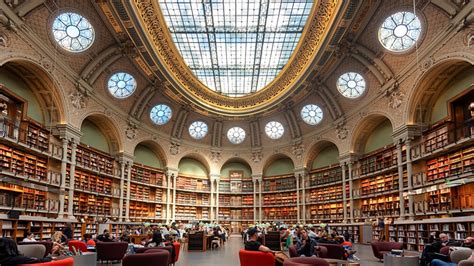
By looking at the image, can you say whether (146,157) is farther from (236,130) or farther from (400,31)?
(400,31)

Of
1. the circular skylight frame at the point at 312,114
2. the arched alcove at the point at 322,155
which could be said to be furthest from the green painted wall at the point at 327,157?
the circular skylight frame at the point at 312,114

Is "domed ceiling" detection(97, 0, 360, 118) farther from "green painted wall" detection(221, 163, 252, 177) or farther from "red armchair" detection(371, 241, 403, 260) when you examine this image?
"red armchair" detection(371, 241, 403, 260)

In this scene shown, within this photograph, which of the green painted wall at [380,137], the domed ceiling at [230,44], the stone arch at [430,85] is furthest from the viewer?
the green painted wall at [380,137]

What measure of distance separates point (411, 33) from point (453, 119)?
13.4ft

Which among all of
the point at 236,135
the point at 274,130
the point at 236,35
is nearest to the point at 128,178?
the point at 236,135

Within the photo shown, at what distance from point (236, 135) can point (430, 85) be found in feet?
56.2

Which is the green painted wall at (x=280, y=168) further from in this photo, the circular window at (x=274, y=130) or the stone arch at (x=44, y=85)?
the stone arch at (x=44, y=85)

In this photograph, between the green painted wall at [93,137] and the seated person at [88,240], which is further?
the green painted wall at [93,137]

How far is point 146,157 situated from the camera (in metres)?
27.8

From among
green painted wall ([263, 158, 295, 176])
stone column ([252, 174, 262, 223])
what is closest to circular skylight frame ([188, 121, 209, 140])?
stone column ([252, 174, 262, 223])

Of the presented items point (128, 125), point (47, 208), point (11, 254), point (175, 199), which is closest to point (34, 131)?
point (47, 208)

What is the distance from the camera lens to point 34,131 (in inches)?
650

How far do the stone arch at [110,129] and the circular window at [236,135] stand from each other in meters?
10.2

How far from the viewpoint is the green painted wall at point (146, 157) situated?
2692 centimetres
